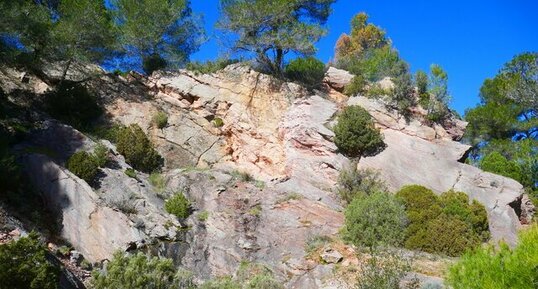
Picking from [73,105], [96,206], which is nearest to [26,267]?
[96,206]

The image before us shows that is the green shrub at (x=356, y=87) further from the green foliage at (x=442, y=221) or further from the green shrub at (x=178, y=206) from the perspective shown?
the green shrub at (x=178, y=206)

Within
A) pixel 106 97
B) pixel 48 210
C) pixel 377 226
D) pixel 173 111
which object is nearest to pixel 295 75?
pixel 173 111

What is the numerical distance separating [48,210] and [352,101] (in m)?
13.8

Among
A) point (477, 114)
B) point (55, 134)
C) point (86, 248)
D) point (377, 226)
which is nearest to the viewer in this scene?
point (86, 248)

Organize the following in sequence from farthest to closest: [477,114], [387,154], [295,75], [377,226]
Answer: [477,114], [295,75], [387,154], [377,226]

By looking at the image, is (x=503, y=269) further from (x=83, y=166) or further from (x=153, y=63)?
(x=153, y=63)

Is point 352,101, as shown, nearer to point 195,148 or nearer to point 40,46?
point 195,148

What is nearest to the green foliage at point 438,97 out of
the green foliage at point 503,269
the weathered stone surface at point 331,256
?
the weathered stone surface at point 331,256

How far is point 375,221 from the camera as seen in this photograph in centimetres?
1410

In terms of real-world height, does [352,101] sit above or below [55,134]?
above

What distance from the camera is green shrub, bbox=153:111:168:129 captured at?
20312 millimetres

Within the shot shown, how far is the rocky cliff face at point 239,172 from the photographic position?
13.3 m

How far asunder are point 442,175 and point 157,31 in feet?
50.0

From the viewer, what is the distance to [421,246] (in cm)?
1495
